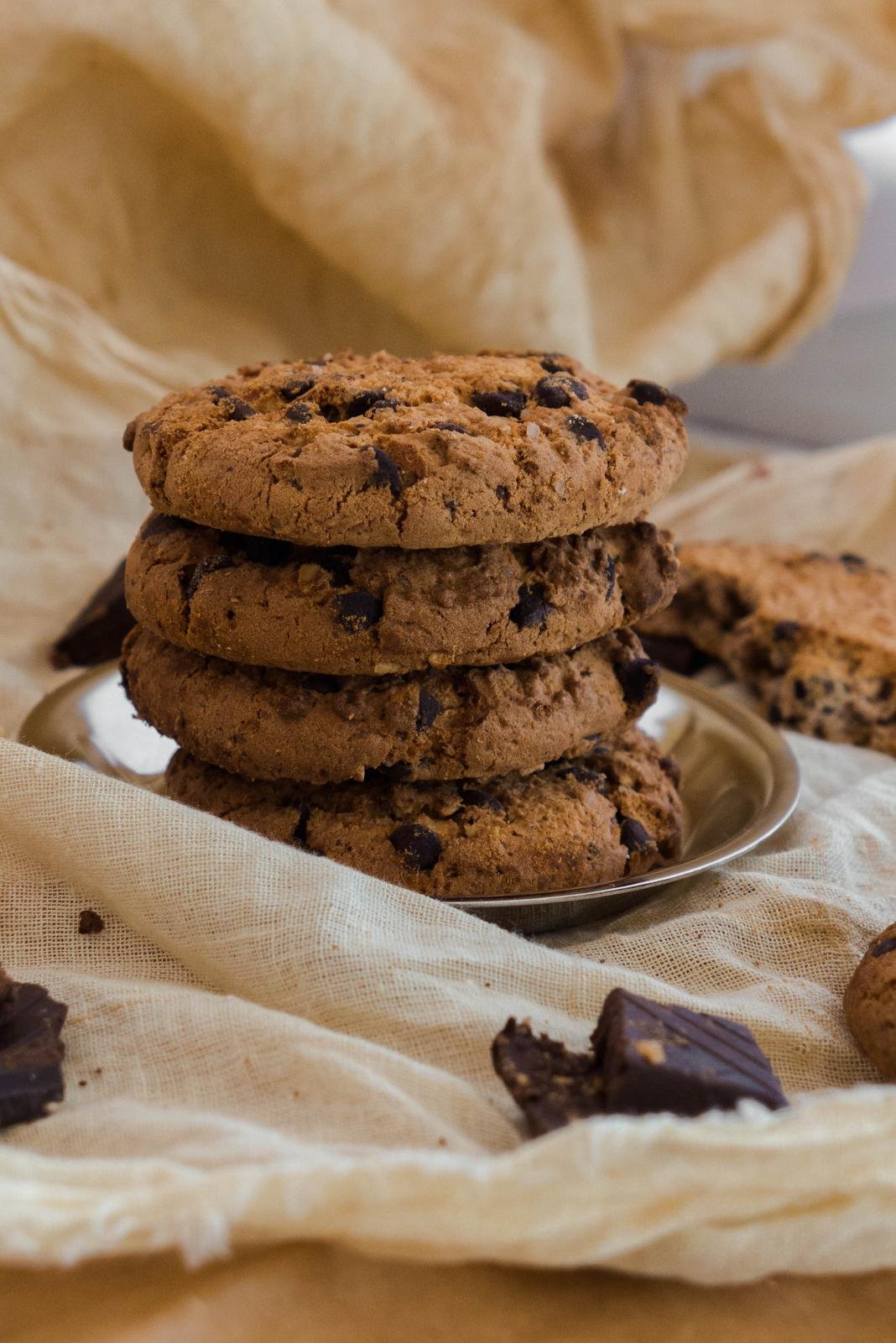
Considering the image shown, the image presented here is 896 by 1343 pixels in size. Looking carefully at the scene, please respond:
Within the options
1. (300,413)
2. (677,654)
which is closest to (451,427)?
(300,413)

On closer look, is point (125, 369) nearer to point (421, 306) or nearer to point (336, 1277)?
point (421, 306)

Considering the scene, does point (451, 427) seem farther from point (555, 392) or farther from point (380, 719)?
point (380, 719)

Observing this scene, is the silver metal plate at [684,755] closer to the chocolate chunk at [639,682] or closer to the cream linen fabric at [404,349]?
the cream linen fabric at [404,349]

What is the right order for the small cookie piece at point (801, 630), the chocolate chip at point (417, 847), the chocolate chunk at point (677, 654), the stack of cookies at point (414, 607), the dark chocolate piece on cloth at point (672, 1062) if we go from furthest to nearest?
the chocolate chunk at point (677, 654), the small cookie piece at point (801, 630), the chocolate chip at point (417, 847), the stack of cookies at point (414, 607), the dark chocolate piece on cloth at point (672, 1062)

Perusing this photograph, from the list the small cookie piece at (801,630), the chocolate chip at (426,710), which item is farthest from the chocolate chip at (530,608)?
the small cookie piece at (801,630)

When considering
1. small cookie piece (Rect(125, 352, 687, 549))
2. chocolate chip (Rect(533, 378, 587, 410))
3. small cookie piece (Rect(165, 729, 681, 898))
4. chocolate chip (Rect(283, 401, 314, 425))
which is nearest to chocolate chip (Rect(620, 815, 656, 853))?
small cookie piece (Rect(165, 729, 681, 898))

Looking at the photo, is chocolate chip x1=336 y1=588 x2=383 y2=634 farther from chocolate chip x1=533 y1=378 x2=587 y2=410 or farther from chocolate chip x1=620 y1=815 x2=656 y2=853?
chocolate chip x1=620 y1=815 x2=656 y2=853
